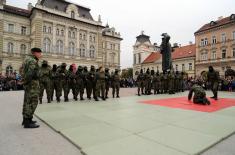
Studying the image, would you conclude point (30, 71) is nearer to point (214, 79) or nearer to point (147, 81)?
point (214, 79)

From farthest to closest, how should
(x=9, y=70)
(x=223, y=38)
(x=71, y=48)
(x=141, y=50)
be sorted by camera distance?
1. (x=141, y=50)
2. (x=71, y=48)
3. (x=223, y=38)
4. (x=9, y=70)

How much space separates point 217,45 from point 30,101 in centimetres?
4837

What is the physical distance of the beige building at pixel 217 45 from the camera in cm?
4231

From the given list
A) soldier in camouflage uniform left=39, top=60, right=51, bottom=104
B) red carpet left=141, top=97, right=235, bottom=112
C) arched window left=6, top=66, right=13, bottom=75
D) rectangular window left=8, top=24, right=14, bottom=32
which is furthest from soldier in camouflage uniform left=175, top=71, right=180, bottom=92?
rectangular window left=8, top=24, right=14, bottom=32

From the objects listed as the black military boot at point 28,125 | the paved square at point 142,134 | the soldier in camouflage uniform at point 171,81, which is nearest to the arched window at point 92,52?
the soldier in camouflage uniform at point 171,81

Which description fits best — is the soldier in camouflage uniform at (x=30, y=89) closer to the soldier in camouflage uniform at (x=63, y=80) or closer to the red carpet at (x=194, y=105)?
the soldier in camouflage uniform at (x=63, y=80)

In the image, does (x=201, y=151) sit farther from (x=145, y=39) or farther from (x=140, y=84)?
(x=145, y=39)

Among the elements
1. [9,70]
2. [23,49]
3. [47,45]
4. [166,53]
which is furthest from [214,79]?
[23,49]

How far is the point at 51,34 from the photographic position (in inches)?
1695

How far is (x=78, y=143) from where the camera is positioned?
3.63m

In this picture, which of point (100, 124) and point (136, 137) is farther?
point (100, 124)

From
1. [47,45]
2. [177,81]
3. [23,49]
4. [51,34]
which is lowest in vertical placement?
[177,81]

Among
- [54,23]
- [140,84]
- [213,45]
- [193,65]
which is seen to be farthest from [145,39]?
[140,84]

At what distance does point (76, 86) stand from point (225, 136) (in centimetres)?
834
